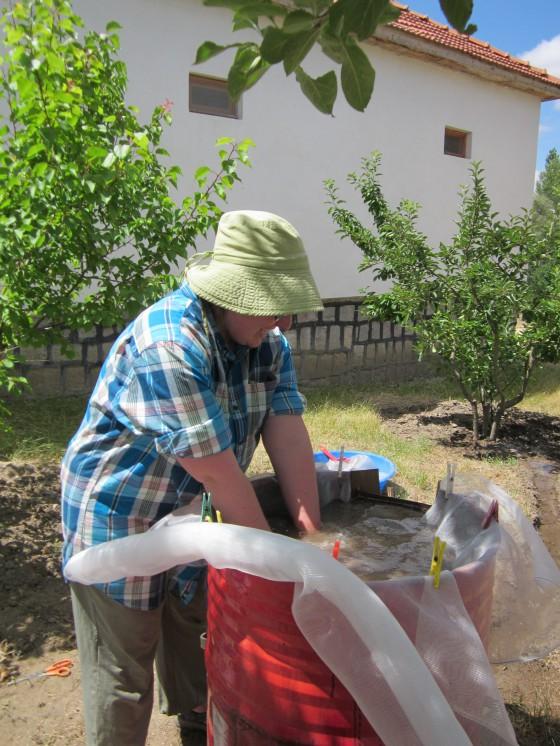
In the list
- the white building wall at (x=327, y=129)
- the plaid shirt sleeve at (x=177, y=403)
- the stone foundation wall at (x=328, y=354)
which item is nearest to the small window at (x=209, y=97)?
the white building wall at (x=327, y=129)

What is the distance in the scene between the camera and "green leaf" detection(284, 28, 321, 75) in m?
0.95

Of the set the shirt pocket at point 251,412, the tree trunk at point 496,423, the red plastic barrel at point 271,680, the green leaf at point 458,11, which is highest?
the green leaf at point 458,11

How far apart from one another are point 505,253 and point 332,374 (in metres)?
2.90

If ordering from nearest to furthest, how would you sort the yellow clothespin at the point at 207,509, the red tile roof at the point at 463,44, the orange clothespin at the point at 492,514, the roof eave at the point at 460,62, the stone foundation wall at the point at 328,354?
the yellow clothespin at the point at 207,509 → the orange clothespin at the point at 492,514 → the stone foundation wall at the point at 328,354 → the roof eave at the point at 460,62 → the red tile roof at the point at 463,44

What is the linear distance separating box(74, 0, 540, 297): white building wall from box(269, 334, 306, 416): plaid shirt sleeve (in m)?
4.51

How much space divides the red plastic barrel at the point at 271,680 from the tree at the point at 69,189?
1.73m

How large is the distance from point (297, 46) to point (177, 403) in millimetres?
753

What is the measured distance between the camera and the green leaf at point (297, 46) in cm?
95

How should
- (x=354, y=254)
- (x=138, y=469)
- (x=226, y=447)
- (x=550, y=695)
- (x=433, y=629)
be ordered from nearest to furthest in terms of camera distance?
(x=433, y=629)
(x=226, y=447)
(x=138, y=469)
(x=550, y=695)
(x=354, y=254)

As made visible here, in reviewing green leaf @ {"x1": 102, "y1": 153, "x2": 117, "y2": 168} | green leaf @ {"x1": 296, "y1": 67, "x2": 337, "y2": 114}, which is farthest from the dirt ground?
green leaf @ {"x1": 296, "y1": 67, "x2": 337, "y2": 114}

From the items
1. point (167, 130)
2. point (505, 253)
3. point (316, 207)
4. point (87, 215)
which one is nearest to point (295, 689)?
point (87, 215)

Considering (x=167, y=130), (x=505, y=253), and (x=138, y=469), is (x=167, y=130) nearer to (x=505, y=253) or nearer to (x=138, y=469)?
(x=505, y=253)

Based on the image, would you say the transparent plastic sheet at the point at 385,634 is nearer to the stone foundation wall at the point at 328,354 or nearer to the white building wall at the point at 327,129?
the stone foundation wall at the point at 328,354

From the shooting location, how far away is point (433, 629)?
1201 millimetres
